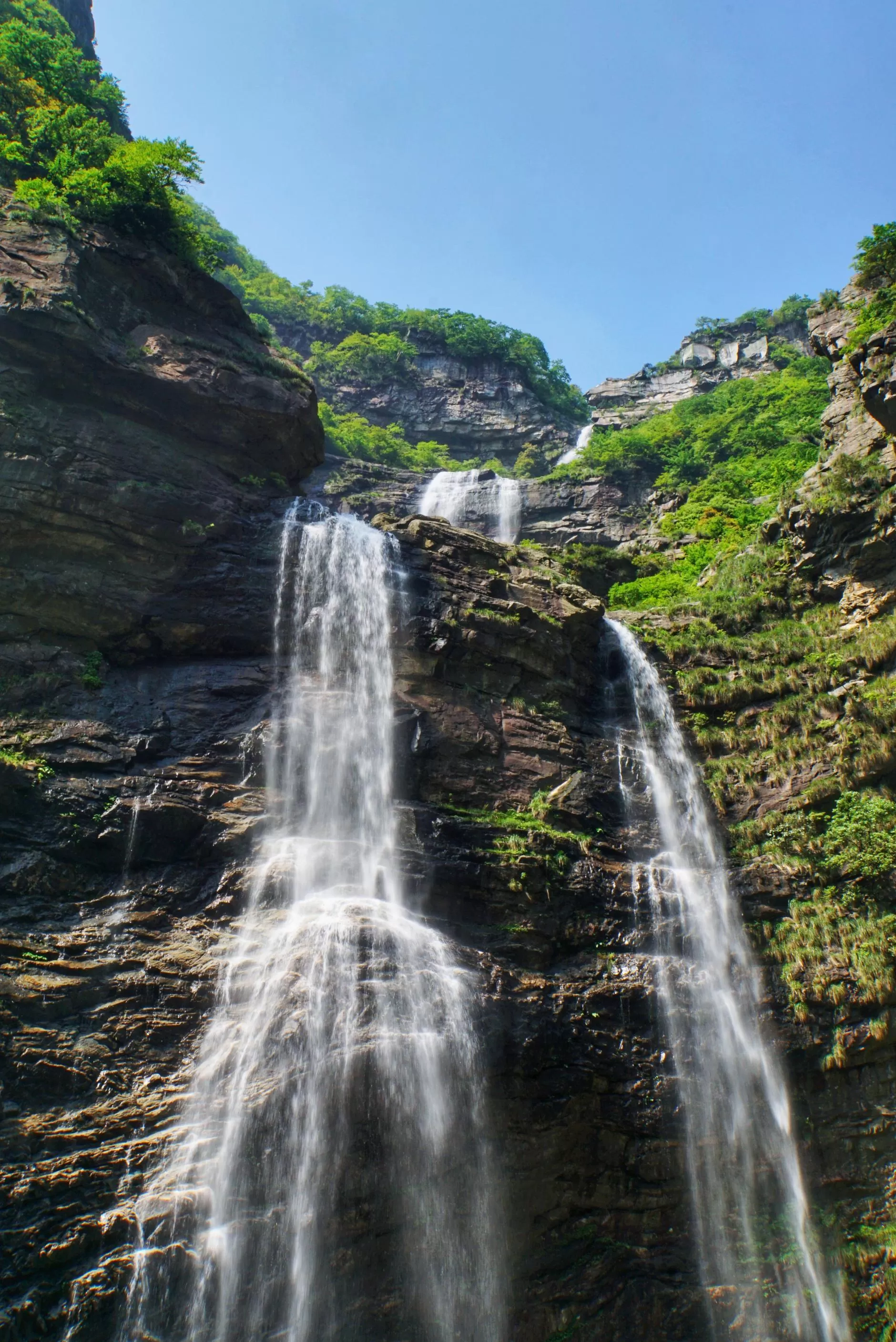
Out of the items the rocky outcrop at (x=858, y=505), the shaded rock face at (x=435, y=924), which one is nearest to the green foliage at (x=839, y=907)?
the shaded rock face at (x=435, y=924)

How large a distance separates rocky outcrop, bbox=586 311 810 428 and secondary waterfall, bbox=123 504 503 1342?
4121cm

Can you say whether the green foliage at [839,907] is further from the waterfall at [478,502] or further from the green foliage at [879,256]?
the waterfall at [478,502]

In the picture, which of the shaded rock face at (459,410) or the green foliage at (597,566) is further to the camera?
the shaded rock face at (459,410)

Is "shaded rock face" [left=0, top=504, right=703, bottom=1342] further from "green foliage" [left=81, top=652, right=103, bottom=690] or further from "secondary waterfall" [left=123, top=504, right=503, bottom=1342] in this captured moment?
"secondary waterfall" [left=123, top=504, right=503, bottom=1342]

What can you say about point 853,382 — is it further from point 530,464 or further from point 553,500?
point 530,464

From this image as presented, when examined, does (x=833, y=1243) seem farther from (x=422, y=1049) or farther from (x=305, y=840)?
(x=305, y=840)

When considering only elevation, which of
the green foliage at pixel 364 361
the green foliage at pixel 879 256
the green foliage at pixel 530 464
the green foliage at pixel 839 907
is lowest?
the green foliage at pixel 839 907

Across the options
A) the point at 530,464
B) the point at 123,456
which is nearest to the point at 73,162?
the point at 123,456

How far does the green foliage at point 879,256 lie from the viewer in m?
19.8

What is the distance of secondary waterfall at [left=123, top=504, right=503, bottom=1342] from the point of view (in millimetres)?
8961

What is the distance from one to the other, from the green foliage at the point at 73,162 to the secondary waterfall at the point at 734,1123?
59.6 feet

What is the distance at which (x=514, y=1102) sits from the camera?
36.1ft

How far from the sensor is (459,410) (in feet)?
145

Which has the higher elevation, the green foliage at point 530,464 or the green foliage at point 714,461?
the green foliage at point 530,464
